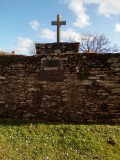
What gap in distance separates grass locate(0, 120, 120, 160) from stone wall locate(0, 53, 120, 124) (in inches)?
20.1

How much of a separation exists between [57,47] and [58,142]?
358 cm

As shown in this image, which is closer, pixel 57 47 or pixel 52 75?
pixel 52 75

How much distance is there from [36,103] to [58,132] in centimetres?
147

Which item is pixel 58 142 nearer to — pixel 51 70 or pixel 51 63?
pixel 51 70

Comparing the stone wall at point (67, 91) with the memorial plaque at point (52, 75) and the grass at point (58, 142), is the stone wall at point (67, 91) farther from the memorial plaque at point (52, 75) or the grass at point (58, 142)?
the grass at point (58, 142)

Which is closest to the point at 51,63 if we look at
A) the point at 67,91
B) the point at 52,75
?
the point at 52,75

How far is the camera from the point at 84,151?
8438mm

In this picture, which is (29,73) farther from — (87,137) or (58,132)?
(87,137)

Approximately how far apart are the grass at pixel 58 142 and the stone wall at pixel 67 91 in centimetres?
51

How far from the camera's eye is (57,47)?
11.1 metres

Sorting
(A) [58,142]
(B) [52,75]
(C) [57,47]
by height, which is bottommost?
(A) [58,142]

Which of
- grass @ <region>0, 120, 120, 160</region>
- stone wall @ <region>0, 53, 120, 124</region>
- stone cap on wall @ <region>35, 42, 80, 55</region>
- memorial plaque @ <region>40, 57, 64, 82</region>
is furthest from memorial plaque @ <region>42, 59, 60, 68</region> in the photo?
grass @ <region>0, 120, 120, 160</region>

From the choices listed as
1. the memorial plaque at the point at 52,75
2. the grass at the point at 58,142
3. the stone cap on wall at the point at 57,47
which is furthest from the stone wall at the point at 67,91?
the stone cap on wall at the point at 57,47

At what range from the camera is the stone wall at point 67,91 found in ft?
33.2
